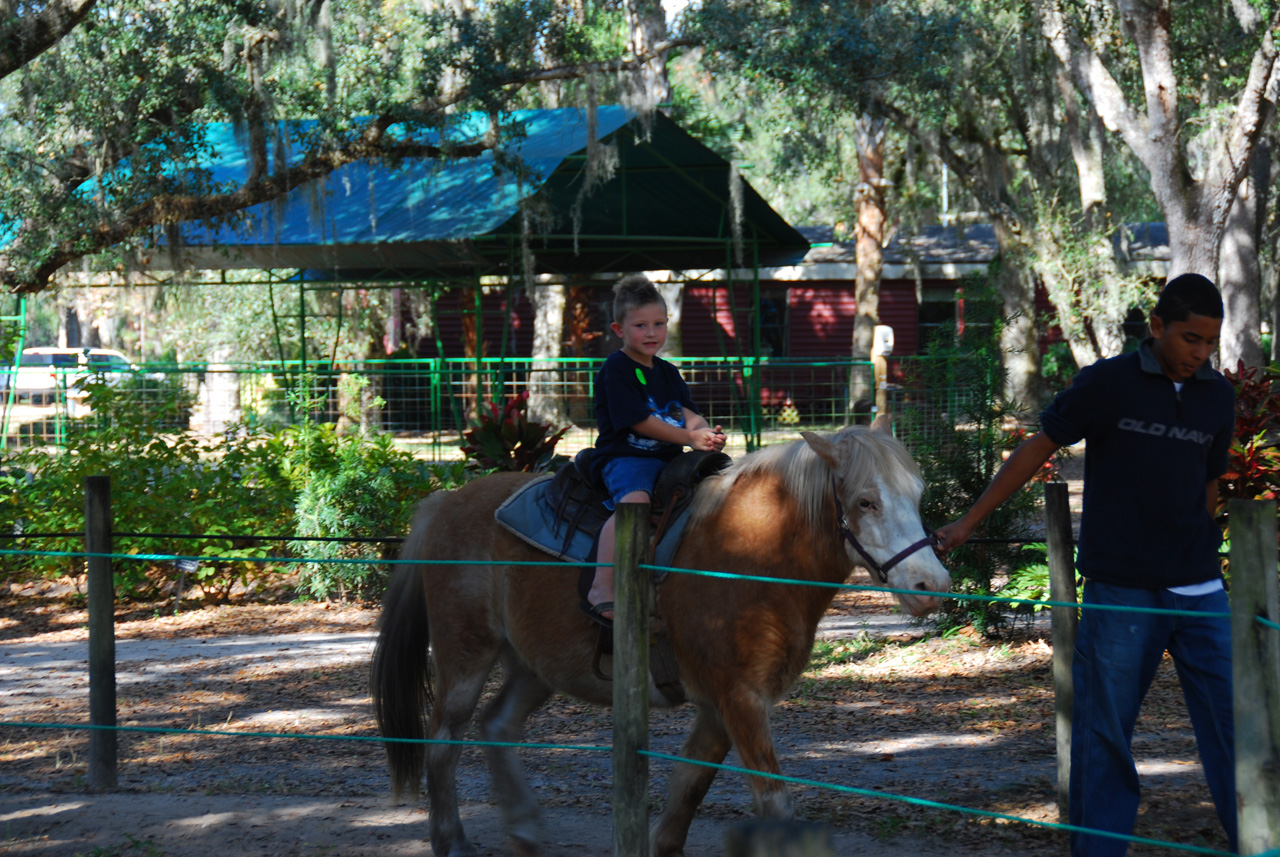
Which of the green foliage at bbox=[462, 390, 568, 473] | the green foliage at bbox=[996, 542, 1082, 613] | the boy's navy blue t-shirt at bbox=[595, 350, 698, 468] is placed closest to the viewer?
the boy's navy blue t-shirt at bbox=[595, 350, 698, 468]

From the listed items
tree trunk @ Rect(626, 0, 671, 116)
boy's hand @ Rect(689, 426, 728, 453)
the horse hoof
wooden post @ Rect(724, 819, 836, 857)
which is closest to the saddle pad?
boy's hand @ Rect(689, 426, 728, 453)

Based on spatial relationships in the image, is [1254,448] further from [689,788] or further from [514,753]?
[514,753]

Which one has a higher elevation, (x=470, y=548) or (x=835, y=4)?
(x=835, y=4)

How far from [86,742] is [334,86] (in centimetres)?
697

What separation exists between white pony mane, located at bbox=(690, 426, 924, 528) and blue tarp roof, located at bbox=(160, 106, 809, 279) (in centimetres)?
841

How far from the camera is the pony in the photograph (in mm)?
3533

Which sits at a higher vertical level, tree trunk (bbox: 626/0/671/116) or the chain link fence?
tree trunk (bbox: 626/0/671/116)

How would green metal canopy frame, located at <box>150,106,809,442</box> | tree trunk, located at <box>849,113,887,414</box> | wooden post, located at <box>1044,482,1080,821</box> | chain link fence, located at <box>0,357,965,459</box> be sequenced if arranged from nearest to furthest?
1. wooden post, located at <box>1044,482,1080,821</box>
2. green metal canopy frame, located at <box>150,106,809,442</box>
3. chain link fence, located at <box>0,357,965,459</box>
4. tree trunk, located at <box>849,113,887,414</box>

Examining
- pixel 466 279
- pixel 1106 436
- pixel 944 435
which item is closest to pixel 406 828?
pixel 1106 436

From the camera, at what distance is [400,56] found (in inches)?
482

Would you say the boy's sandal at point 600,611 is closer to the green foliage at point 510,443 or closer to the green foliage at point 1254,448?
the green foliage at point 1254,448

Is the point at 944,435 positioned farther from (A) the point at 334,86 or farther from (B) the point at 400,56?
(B) the point at 400,56

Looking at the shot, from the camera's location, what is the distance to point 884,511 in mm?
3467

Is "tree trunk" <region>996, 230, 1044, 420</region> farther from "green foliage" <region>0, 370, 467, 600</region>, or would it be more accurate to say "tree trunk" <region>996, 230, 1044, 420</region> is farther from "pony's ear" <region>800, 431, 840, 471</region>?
"pony's ear" <region>800, 431, 840, 471</region>
